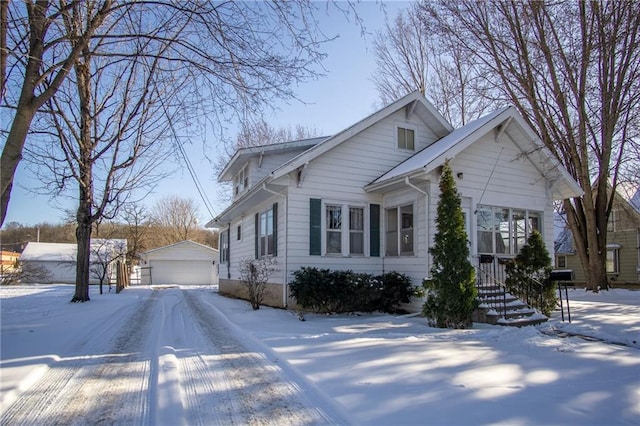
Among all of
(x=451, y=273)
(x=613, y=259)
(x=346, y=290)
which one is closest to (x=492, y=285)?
(x=451, y=273)

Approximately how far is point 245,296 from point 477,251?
29.0 feet

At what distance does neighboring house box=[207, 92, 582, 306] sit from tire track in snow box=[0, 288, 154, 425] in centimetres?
595

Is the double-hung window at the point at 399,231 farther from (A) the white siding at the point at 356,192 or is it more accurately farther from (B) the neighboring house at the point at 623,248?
(B) the neighboring house at the point at 623,248

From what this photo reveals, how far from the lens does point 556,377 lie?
17.4 ft

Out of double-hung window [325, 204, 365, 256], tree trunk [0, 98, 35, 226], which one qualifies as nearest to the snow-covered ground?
tree trunk [0, 98, 35, 226]

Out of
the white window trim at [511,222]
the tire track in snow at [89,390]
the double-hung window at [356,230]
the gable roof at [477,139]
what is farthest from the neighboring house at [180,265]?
the tire track in snow at [89,390]

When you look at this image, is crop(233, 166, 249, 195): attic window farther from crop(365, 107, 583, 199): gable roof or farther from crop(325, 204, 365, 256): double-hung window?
crop(365, 107, 583, 199): gable roof

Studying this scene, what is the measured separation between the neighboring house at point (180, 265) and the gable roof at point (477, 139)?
26.8m

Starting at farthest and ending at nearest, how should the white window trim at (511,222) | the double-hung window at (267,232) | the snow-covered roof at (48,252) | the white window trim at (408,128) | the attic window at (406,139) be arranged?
1. the snow-covered roof at (48,252)
2. the attic window at (406,139)
3. the white window trim at (408,128)
4. the double-hung window at (267,232)
5. the white window trim at (511,222)

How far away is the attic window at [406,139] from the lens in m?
14.2

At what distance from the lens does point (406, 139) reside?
1431cm

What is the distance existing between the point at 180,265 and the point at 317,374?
109 ft

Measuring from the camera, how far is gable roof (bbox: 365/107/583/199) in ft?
37.2

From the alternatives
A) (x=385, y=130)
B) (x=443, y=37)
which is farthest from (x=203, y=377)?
(x=443, y=37)
